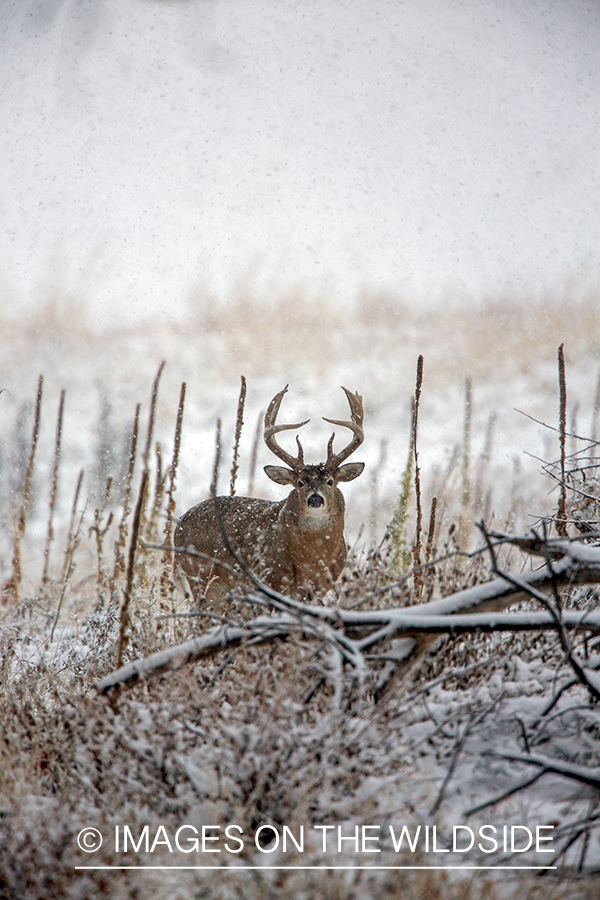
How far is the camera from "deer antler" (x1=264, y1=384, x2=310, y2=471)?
299 inches

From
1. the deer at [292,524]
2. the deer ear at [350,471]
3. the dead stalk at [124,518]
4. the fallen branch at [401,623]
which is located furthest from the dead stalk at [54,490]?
the fallen branch at [401,623]

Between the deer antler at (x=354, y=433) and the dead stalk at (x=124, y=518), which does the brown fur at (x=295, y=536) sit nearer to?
the deer antler at (x=354, y=433)

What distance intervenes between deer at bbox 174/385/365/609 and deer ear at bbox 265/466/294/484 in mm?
11

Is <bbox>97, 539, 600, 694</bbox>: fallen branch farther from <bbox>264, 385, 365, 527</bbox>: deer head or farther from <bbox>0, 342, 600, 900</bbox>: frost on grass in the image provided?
<bbox>264, 385, 365, 527</bbox>: deer head

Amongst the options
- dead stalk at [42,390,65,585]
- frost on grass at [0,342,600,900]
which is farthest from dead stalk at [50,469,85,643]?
frost on grass at [0,342,600,900]

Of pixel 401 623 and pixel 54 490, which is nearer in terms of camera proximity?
pixel 401 623

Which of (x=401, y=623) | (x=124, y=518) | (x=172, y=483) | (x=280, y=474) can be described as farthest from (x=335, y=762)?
(x=124, y=518)

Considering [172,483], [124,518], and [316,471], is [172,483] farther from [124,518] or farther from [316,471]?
[316,471]

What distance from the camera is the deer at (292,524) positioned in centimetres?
730

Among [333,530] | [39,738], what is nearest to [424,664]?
[39,738]

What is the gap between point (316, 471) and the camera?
24.6 ft

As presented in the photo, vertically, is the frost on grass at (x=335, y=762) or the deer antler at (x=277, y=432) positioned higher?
the deer antler at (x=277, y=432)

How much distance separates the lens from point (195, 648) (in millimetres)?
3633

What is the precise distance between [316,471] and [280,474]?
0.44 m
